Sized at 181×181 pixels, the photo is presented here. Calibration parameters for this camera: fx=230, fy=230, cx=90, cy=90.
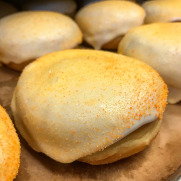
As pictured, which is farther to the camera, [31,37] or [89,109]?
[31,37]

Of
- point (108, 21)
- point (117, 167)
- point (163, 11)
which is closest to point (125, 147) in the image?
point (117, 167)

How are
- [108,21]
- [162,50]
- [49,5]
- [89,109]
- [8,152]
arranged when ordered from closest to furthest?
[8,152]
[89,109]
[162,50]
[108,21]
[49,5]

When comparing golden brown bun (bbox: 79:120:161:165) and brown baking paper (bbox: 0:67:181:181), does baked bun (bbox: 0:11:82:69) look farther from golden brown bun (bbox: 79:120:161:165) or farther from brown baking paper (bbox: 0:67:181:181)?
golden brown bun (bbox: 79:120:161:165)

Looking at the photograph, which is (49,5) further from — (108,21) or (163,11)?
(163,11)

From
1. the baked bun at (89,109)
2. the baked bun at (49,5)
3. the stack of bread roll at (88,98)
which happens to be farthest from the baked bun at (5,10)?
the baked bun at (89,109)

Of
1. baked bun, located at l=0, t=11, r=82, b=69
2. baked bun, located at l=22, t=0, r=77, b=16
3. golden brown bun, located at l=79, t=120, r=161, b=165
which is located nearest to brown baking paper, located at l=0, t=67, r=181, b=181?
golden brown bun, located at l=79, t=120, r=161, b=165

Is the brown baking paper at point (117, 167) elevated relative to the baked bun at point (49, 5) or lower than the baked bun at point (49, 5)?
lower

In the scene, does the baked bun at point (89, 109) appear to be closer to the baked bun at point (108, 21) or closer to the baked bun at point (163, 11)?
the baked bun at point (108, 21)
